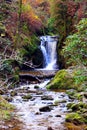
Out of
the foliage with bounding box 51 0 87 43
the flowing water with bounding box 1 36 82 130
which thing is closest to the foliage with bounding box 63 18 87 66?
the flowing water with bounding box 1 36 82 130

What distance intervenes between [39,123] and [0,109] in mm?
1635

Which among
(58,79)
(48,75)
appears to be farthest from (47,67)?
(58,79)


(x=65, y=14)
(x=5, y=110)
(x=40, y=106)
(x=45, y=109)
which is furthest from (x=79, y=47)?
(x=65, y=14)

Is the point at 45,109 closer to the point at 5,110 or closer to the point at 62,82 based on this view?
the point at 5,110

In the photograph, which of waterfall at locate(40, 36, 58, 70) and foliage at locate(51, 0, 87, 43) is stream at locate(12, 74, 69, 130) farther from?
foliage at locate(51, 0, 87, 43)

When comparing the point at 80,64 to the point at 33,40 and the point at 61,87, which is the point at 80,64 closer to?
the point at 61,87

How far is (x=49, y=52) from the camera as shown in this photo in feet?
107

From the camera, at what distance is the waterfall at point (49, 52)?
103ft

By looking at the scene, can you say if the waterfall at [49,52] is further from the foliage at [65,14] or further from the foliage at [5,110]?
the foliage at [5,110]

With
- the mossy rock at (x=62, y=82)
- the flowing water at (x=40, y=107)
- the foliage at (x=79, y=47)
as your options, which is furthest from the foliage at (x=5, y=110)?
the mossy rock at (x=62, y=82)

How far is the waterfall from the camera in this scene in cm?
3150

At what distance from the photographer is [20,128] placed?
36.7 feet

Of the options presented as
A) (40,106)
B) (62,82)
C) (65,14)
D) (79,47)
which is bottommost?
(62,82)

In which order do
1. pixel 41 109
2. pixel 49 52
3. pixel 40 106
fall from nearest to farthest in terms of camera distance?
pixel 41 109
pixel 40 106
pixel 49 52
